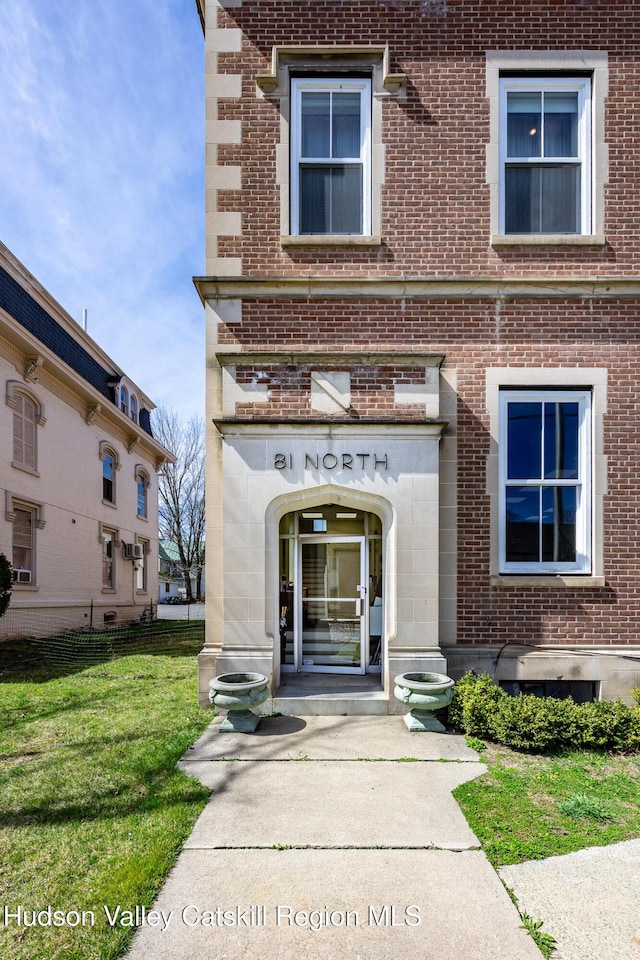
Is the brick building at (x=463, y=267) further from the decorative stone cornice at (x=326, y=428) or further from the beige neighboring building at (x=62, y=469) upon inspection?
the beige neighboring building at (x=62, y=469)

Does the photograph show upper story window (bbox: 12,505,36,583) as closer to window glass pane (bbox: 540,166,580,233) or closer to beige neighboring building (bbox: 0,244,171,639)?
beige neighboring building (bbox: 0,244,171,639)

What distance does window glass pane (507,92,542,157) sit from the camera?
8109mm

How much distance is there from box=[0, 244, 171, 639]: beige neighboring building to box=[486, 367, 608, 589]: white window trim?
11981 mm

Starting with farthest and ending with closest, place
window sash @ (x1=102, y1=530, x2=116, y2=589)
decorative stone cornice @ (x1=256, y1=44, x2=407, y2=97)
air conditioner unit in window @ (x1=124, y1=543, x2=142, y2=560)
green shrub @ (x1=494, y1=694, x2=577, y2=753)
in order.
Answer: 1. air conditioner unit in window @ (x1=124, y1=543, x2=142, y2=560)
2. window sash @ (x1=102, y1=530, x2=116, y2=589)
3. decorative stone cornice @ (x1=256, y1=44, x2=407, y2=97)
4. green shrub @ (x1=494, y1=694, x2=577, y2=753)

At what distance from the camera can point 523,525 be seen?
7.93 meters

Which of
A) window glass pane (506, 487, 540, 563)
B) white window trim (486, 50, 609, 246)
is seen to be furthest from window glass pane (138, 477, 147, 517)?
white window trim (486, 50, 609, 246)

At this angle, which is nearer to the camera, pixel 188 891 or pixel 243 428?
pixel 188 891

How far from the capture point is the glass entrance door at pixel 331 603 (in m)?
8.64

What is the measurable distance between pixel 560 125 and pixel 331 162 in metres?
3.38

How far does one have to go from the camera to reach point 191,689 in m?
9.00

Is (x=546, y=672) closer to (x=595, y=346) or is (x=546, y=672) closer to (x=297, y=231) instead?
(x=595, y=346)

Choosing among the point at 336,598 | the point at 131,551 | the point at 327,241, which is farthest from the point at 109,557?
the point at 327,241

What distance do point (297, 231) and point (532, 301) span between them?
11.5 feet

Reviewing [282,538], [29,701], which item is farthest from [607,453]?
A: [29,701]
